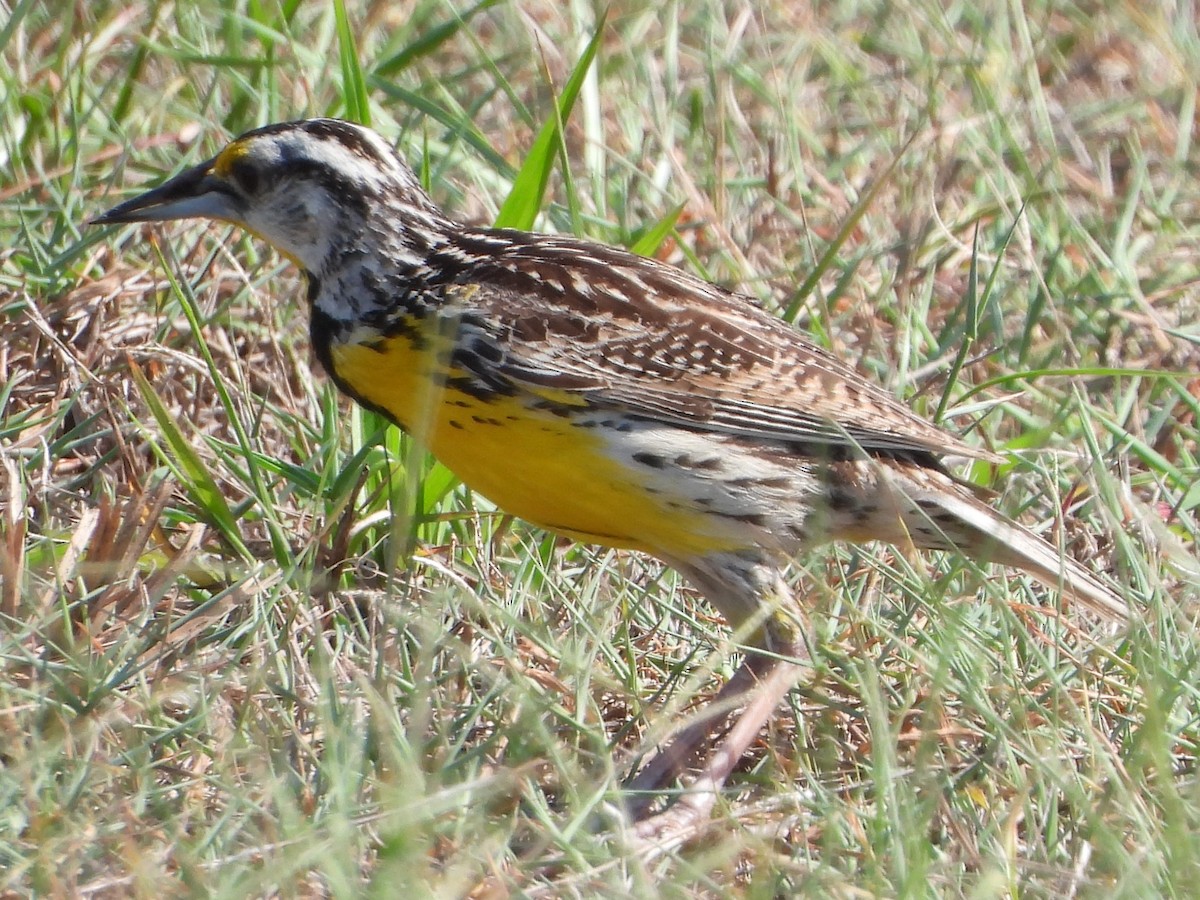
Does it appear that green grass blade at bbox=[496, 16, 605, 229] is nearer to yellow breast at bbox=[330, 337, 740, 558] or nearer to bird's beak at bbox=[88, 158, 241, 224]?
bird's beak at bbox=[88, 158, 241, 224]

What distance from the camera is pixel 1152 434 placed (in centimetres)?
430

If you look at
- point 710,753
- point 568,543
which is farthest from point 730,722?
point 568,543

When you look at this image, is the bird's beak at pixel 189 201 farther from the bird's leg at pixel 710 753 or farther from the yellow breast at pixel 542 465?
the bird's leg at pixel 710 753

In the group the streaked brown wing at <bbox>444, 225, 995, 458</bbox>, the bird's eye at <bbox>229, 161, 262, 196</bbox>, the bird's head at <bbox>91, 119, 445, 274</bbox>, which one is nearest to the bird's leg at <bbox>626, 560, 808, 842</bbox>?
the streaked brown wing at <bbox>444, 225, 995, 458</bbox>

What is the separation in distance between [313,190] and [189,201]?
28 centimetres

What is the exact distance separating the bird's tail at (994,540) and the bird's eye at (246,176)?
4.50 ft

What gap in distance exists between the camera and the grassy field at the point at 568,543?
2.68 meters

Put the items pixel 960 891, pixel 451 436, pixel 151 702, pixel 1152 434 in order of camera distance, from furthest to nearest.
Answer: pixel 1152 434, pixel 451 436, pixel 151 702, pixel 960 891

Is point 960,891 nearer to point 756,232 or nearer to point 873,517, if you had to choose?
point 873,517

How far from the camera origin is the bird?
332 centimetres

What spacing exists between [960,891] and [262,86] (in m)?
2.92

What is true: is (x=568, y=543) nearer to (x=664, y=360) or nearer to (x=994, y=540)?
(x=664, y=360)

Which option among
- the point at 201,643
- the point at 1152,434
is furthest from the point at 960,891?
the point at 1152,434

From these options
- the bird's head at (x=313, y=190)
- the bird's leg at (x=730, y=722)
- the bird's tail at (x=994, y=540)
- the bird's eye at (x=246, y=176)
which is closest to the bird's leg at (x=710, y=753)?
the bird's leg at (x=730, y=722)
